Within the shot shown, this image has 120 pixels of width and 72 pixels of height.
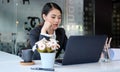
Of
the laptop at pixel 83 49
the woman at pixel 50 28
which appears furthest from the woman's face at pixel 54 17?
the laptop at pixel 83 49

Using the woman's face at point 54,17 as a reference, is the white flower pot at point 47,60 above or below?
below

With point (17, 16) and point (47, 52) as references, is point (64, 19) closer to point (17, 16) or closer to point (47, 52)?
point (17, 16)

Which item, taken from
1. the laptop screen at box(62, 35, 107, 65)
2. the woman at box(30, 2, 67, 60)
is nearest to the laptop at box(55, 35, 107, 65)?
the laptop screen at box(62, 35, 107, 65)

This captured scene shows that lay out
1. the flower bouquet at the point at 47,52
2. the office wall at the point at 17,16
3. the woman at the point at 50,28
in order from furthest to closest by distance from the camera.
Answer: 1. the office wall at the point at 17,16
2. the woman at the point at 50,28
3. the flower bouquet at the point at 47,52

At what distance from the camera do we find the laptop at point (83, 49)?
1776 millimetres

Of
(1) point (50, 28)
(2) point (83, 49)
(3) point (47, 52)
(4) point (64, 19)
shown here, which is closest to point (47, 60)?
(3) point (47, 52)

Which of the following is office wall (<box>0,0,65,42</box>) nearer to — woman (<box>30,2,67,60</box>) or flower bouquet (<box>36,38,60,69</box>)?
woman (<box>30,2,67,60</box>)

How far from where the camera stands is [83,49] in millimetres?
1844

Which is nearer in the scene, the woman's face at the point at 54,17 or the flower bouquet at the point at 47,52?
the flower bouquet at the point at 47,52

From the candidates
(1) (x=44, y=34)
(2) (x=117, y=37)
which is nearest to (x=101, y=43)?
(1) (x=44, y=34)

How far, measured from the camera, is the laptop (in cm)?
178

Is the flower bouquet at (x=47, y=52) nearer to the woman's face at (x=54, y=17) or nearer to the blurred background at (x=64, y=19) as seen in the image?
the woman's face at (x=54, y=17)

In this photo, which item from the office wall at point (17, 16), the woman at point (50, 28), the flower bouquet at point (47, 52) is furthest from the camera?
the office wall at point (17, 16)

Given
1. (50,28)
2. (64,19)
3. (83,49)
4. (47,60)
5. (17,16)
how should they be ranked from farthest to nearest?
(64,19), (17,16), (50,28), (83,49), (47,60)
